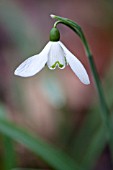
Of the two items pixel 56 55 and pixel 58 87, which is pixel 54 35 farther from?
pixel 58 87

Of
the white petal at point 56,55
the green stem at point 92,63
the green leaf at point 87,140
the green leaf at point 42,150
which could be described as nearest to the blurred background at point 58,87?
the green leaf at point 87,140

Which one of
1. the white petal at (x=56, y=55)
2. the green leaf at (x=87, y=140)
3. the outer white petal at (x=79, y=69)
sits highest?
the white petal at (x=56, y=55)

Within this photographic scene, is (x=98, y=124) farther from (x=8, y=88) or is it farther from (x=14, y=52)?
(x=14, y=52)

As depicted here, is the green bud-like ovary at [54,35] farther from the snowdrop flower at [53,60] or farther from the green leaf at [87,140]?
the green leaf at [87,140]

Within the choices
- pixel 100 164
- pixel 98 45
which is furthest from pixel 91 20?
pixel 100 164

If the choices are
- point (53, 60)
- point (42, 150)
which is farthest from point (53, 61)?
point (42, 150)

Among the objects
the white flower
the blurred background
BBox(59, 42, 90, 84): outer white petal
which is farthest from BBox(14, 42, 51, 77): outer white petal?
the blurred background
